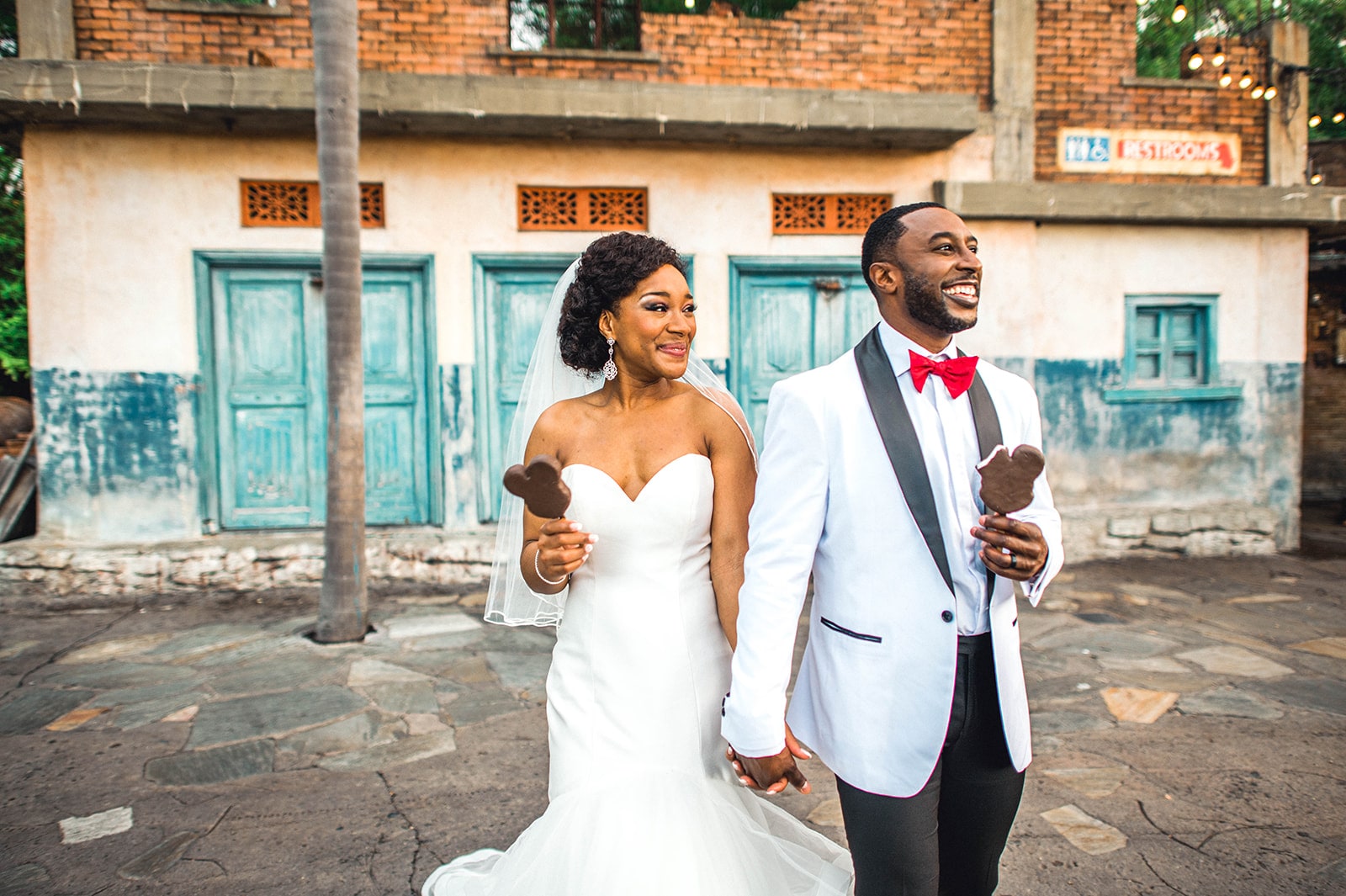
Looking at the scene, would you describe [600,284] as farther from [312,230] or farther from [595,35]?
[595,35]

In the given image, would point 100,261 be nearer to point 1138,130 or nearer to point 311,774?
point 311,774

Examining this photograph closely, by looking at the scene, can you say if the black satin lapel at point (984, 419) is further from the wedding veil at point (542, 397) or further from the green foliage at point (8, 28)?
the green foliage at point (8, 28)

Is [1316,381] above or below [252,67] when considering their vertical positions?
below

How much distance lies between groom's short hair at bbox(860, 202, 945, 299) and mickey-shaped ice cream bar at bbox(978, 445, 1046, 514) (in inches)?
18.7

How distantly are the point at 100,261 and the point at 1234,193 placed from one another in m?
9.93

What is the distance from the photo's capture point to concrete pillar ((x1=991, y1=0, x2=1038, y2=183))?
748 cm

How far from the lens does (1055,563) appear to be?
74.6 inches

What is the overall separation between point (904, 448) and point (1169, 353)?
775 cm

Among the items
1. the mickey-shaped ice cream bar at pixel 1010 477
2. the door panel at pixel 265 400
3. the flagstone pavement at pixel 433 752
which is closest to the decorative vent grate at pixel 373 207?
the door panel at pixel 265 400

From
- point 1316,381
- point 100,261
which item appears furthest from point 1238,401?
point 100,261

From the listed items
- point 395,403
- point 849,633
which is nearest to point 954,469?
point 849,633

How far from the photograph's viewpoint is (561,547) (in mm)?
2039

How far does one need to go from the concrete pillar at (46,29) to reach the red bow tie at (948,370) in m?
7.51

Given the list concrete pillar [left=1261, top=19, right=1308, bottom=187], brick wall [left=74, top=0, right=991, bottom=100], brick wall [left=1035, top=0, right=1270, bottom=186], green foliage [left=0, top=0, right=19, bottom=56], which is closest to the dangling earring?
brick wall [left=74, top=0, right=991, bottom=100]
